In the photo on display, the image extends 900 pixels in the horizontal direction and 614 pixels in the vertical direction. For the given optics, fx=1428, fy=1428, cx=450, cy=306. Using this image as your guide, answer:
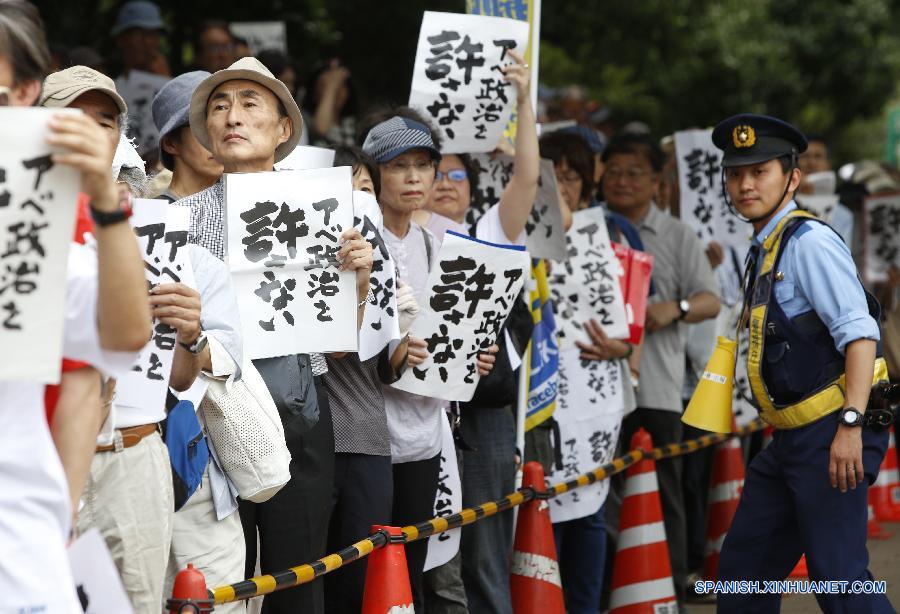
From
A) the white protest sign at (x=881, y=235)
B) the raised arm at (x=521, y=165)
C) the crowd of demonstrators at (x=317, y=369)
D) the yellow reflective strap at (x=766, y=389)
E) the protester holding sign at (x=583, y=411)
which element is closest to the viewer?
the crowd of demonstrators at (x=317, y=369)

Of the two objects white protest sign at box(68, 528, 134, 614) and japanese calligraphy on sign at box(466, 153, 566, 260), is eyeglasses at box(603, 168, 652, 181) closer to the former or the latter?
japanese calligraphy on sign at box(466, 153, 566, 260)

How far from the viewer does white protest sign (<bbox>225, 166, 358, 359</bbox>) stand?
15.9ft

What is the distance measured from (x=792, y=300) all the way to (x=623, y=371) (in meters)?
2.25

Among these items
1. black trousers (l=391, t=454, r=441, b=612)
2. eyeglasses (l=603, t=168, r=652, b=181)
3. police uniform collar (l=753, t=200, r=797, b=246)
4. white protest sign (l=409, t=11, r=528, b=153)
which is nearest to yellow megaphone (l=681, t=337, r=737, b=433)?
police uniform collar (l=753, t=200, r=797, b=246)

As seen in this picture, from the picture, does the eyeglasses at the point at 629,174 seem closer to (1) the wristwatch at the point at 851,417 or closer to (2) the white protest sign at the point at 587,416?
(2) the white protest sign at the point at 587,416

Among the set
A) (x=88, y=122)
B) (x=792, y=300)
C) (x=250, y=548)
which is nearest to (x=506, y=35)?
(x=792, y=300)

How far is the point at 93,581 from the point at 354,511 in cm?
237

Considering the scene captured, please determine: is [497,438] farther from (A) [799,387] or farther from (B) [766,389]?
(A) [799,387]


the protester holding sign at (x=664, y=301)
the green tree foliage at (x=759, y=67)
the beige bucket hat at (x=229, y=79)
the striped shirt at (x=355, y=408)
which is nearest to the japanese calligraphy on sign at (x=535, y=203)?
the protester holding sign at (x=664, y=301)

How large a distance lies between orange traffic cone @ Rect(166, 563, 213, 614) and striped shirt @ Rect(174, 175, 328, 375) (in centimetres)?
123

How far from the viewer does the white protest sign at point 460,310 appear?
5.89 meters

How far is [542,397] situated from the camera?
7234 mm

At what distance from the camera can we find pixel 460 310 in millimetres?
6031

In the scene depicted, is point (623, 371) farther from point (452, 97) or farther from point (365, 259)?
point (365, 259)
